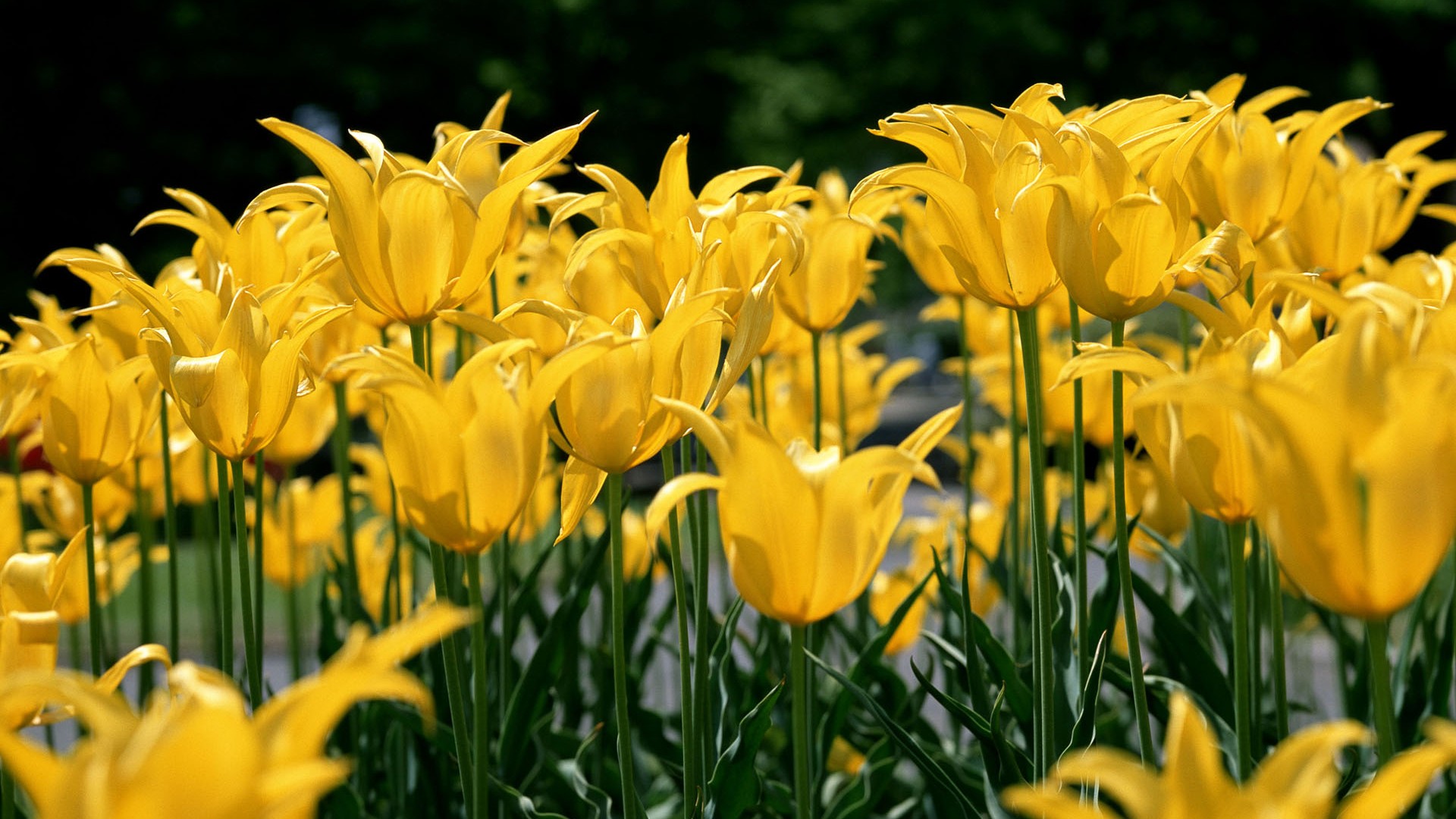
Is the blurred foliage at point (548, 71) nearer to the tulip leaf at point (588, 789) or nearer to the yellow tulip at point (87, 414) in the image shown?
the yellow tulip at point (87, 414)

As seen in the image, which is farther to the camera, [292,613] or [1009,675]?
[292,613]

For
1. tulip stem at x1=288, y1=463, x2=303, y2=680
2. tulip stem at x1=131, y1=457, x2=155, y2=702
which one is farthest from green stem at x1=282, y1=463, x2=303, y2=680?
tulip stem at x1=131, y1=457, x2=155, y2=702

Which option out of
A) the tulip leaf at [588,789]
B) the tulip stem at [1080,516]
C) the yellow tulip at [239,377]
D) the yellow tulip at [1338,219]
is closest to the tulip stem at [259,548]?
the yellow tulip at [239,377]

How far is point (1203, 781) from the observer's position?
0.72 meters

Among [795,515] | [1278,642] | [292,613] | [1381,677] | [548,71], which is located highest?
[548,71]

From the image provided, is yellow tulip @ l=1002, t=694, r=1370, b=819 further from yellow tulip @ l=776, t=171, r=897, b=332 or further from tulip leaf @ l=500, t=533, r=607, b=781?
yellow tulip @ l=776, t=171, r=897, b=332

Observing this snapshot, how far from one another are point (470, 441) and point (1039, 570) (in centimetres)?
62

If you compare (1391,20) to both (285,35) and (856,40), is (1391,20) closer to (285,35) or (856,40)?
(856,40)

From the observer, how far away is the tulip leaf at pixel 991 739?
1435mm

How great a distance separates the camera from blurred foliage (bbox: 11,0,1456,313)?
1468 centimetres

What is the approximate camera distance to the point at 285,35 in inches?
622

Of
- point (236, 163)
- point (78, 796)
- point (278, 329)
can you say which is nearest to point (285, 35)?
point (236, 163)

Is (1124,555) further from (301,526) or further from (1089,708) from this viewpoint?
(301,526)

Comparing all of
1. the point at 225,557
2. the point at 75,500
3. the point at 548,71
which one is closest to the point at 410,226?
the point at 225,557
